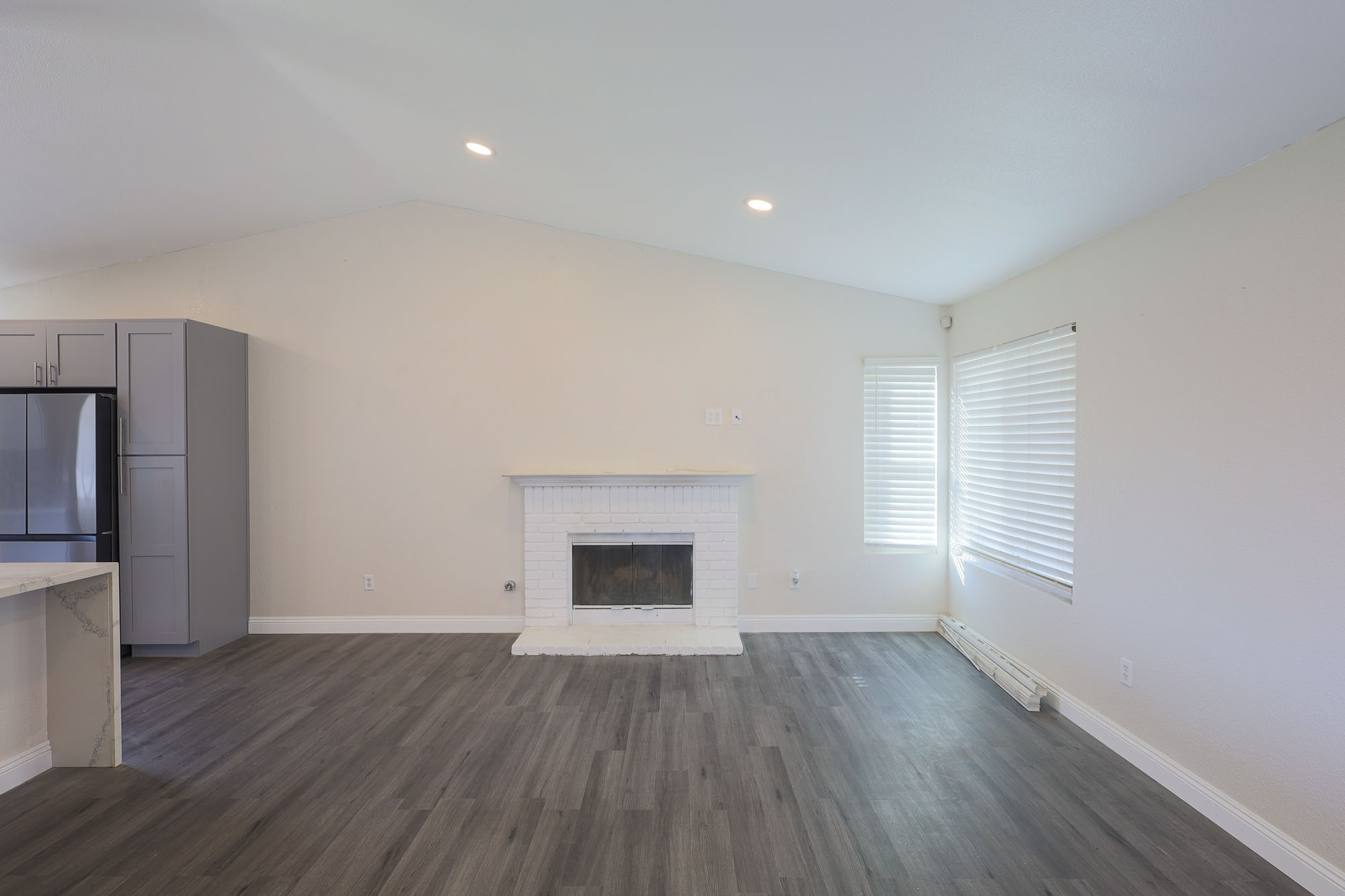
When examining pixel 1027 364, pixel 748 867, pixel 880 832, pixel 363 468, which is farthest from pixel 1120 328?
pixel 363 468

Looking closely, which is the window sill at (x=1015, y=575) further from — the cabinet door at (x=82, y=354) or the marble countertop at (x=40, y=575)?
the cabinet door at (x=82, y=354)

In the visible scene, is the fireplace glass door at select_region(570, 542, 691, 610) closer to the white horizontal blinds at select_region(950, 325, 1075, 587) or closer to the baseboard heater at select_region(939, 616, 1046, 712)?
the baseboard heater at select_region(939, 616, 1046, 712)

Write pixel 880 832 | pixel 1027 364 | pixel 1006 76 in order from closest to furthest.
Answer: pixel 1006 76
pixel 880 832
pixel 1027 364

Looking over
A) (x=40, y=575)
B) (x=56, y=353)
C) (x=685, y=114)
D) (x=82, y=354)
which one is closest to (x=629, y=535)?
(x=685, y=114)

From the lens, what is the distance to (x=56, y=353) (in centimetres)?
363

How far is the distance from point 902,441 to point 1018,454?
0.94m

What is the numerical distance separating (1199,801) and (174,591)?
17.9ft

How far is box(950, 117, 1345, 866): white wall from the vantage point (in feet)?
6.03

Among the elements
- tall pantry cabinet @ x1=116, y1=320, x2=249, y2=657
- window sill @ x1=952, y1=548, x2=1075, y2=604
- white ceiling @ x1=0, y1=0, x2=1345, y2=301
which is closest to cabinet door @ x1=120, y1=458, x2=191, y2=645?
tall pantry cabinet @ x1=116, y1=320, x2=249, y2=657

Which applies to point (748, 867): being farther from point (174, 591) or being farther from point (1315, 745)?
point (174, 591)

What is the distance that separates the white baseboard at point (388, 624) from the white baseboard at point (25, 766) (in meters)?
1.76

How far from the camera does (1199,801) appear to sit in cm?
223

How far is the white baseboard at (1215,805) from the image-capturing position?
1.82 metres

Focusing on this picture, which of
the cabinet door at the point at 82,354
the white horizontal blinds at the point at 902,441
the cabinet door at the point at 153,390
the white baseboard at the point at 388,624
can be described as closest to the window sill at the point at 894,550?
the white horizontal blinds at the point at 902,441
